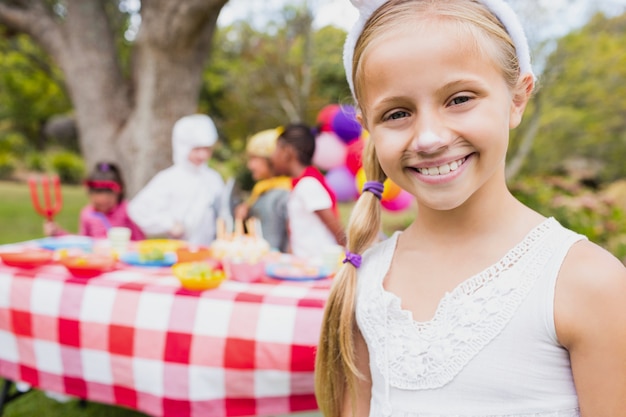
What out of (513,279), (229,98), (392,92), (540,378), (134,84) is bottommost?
(540,378)

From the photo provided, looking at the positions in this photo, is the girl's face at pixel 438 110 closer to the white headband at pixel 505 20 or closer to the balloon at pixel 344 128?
the white headband at pixel 505 20

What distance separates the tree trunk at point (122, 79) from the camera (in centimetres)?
513

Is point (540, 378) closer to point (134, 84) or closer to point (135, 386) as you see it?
point (135, 386)

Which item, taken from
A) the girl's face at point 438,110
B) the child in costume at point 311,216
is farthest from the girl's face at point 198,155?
the girl's face at point 438,110

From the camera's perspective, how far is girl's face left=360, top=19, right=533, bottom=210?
924mm

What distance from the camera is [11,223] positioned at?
9273mm

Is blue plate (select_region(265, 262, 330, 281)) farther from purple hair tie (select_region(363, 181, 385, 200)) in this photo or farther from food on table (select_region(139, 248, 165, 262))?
purple hair tie (select_region(363, 181, 385, 200))

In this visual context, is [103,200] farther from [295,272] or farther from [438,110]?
[438,110]

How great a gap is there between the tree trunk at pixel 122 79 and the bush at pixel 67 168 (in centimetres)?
1272

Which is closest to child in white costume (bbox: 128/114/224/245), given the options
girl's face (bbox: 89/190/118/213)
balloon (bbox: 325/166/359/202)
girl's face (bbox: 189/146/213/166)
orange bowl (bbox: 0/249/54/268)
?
girl's face (bbox: 189/146/213/166)

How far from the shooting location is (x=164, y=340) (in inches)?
77.7

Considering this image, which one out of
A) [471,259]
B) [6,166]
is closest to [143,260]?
[471,259]

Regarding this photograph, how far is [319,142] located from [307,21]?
5.82m

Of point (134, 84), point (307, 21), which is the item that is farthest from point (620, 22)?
point (134, 84)
